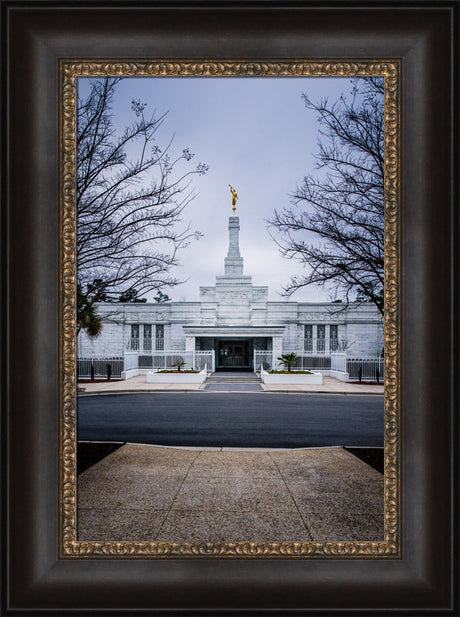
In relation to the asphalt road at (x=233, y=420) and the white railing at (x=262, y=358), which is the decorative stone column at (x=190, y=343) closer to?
the white railing at (x=262, y=358)

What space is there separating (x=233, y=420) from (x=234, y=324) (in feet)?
68.4

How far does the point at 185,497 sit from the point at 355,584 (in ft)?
8.35

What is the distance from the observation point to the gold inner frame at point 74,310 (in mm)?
2801

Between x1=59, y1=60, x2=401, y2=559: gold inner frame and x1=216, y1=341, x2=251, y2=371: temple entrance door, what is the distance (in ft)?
95.0

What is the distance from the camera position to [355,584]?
2727mm

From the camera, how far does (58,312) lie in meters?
2.97

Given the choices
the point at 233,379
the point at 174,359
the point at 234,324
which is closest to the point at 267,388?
the point at 233,379

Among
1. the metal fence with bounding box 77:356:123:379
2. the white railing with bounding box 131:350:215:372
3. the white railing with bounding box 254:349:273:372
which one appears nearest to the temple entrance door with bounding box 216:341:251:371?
the white railing with bounding box 254:349:273:372

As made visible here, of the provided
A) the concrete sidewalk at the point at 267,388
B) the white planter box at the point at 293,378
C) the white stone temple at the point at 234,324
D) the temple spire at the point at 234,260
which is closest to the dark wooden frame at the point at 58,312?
the concrete sidewalk at the point at 267,388

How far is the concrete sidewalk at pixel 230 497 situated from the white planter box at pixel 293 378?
15049 millimetres

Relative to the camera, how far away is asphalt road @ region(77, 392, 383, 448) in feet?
28.6
